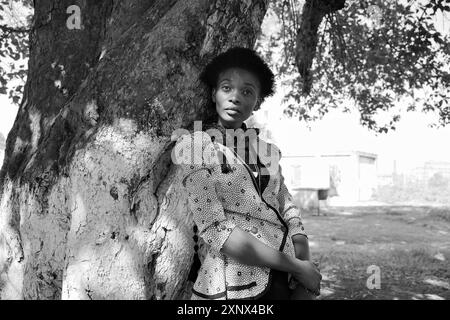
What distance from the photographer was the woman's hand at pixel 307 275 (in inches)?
74.2

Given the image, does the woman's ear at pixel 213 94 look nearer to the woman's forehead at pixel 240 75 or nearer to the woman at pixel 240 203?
the woman at pixel 240 203

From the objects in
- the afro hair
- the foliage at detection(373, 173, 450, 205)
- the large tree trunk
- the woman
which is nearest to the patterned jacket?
the woman

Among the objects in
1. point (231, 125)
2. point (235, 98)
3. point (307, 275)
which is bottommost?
point (307, 275)

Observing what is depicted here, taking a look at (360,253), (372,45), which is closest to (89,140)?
(372,45)

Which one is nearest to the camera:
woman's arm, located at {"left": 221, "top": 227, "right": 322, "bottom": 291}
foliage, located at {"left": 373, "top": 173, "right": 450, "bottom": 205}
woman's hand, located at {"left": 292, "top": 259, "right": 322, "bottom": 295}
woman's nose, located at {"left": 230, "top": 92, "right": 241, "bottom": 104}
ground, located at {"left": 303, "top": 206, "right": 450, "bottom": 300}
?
woman's arm, located at {"left": 221, "top": 227, "right": 322, "bottom": 291}

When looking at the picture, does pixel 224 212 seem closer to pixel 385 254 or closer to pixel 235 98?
pixel 235 98

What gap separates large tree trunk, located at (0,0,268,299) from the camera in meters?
Result: 2.10

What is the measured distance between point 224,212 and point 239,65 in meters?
0.70

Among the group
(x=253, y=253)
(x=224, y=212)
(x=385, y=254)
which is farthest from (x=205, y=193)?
(x=385, y=254)

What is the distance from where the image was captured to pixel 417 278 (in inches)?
281

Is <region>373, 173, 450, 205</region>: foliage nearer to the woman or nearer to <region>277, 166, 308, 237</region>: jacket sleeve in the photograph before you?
<region>277, 166, 308, 237</region>: jacket sleeve

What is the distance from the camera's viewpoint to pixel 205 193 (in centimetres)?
182

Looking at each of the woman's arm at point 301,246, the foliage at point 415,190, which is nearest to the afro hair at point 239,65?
the woman's arm at point 301,246

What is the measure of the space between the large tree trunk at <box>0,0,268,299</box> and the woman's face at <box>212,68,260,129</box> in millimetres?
Answer: 202
